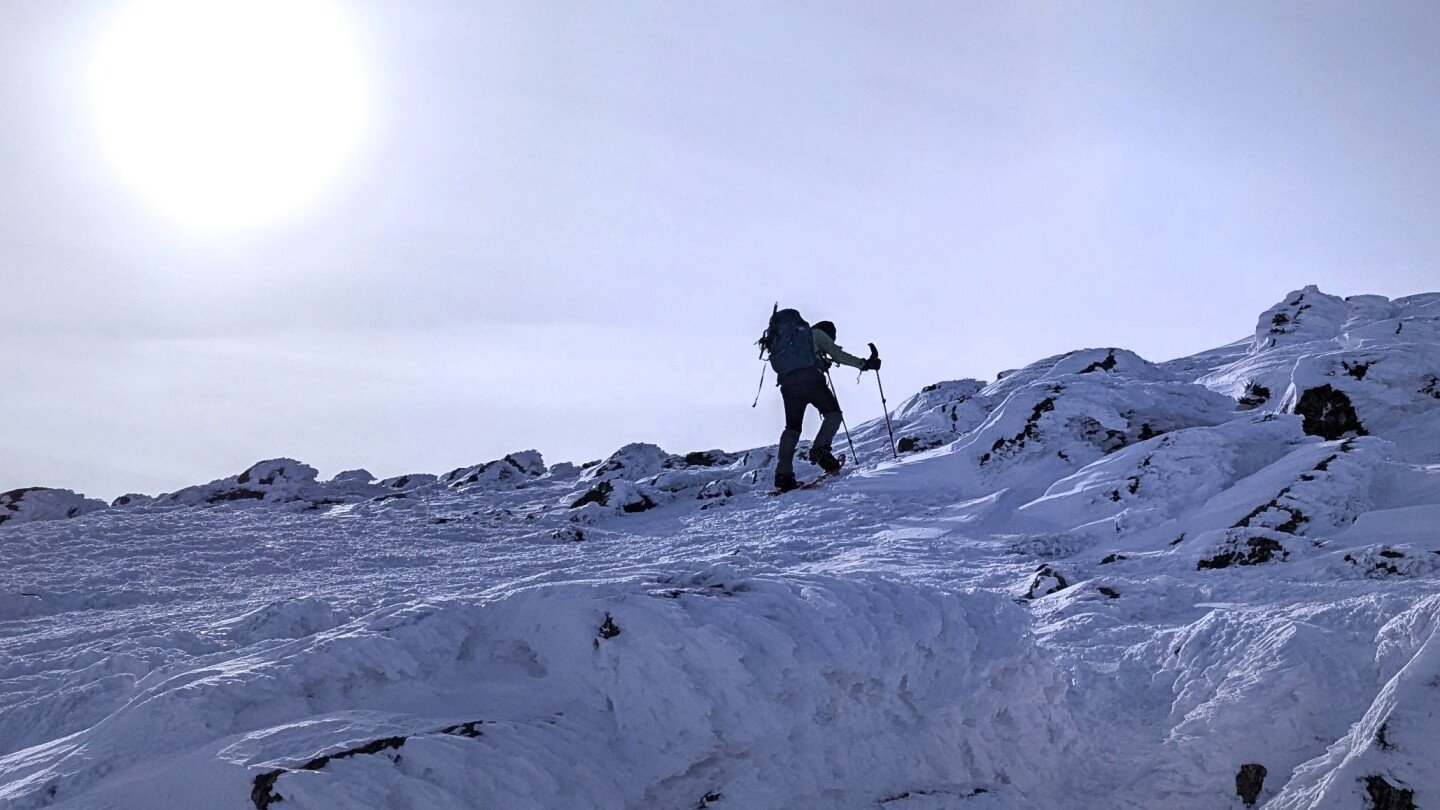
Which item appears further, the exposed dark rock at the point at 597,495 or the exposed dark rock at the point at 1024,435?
the exposed dark rock at the point at 597,495

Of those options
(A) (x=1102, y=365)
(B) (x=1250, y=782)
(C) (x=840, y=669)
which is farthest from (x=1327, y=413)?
(C) (x=840, y=669)

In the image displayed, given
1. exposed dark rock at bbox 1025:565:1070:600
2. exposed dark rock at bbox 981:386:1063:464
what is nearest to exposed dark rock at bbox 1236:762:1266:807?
exposed dark rock at bbox 1025:565:1070:600

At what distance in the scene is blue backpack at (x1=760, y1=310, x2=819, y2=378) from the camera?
12688 millimetres

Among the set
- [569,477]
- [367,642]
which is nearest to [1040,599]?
[367,642]

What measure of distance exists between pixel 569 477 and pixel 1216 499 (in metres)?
12.9

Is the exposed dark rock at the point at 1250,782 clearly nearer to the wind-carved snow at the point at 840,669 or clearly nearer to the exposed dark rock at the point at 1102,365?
the wind-carved snow at the point at 840,669

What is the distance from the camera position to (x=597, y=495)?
45.9ft

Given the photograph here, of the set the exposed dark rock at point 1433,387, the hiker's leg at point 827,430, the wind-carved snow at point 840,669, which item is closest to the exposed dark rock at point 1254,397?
the exposed dark rock at point 1433,387

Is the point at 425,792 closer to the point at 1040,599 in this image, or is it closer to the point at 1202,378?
the point at 1040,599

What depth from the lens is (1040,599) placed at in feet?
19.2

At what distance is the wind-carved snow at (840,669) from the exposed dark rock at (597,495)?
196 inches

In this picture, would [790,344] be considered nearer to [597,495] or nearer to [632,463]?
[597,495]

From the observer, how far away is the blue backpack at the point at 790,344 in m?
12.7

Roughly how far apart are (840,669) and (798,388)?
8.49 meters
